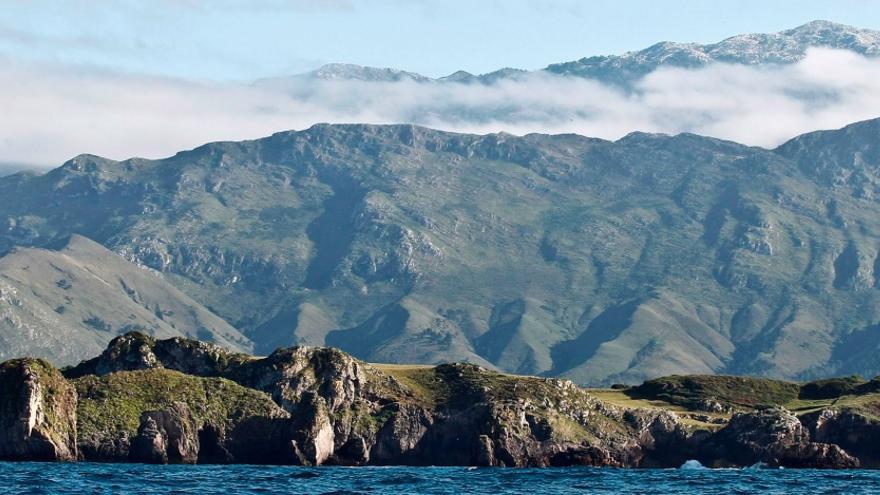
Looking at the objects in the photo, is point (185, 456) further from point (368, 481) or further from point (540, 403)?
point (540, 403)

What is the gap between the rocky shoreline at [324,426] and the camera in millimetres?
167250

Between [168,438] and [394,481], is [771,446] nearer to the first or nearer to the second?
[394,481]

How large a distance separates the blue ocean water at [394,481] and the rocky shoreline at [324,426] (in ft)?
27.1

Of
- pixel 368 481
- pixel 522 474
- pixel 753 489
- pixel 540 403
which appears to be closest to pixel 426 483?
pixel 368 481

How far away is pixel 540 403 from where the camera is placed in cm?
19775

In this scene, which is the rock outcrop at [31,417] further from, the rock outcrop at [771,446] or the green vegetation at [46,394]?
the rock outcrop at [771,446]

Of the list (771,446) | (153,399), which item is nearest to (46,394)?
Result: (153,399)

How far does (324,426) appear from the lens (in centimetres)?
17925

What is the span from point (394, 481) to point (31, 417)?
3801 centimetres

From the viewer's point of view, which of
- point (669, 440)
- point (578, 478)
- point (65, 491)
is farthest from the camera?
point (669, 440)

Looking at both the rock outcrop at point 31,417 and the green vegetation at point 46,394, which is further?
the green vegetation at point 46,394

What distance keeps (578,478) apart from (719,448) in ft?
144

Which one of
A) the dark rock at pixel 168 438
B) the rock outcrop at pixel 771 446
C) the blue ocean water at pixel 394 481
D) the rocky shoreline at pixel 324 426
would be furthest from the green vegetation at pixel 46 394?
the rock outcrop at pixel 771 446

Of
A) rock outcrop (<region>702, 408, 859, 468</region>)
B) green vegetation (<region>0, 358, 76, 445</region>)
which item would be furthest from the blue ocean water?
rock outcrop (<region>702, 408, 859, 468</region>)
